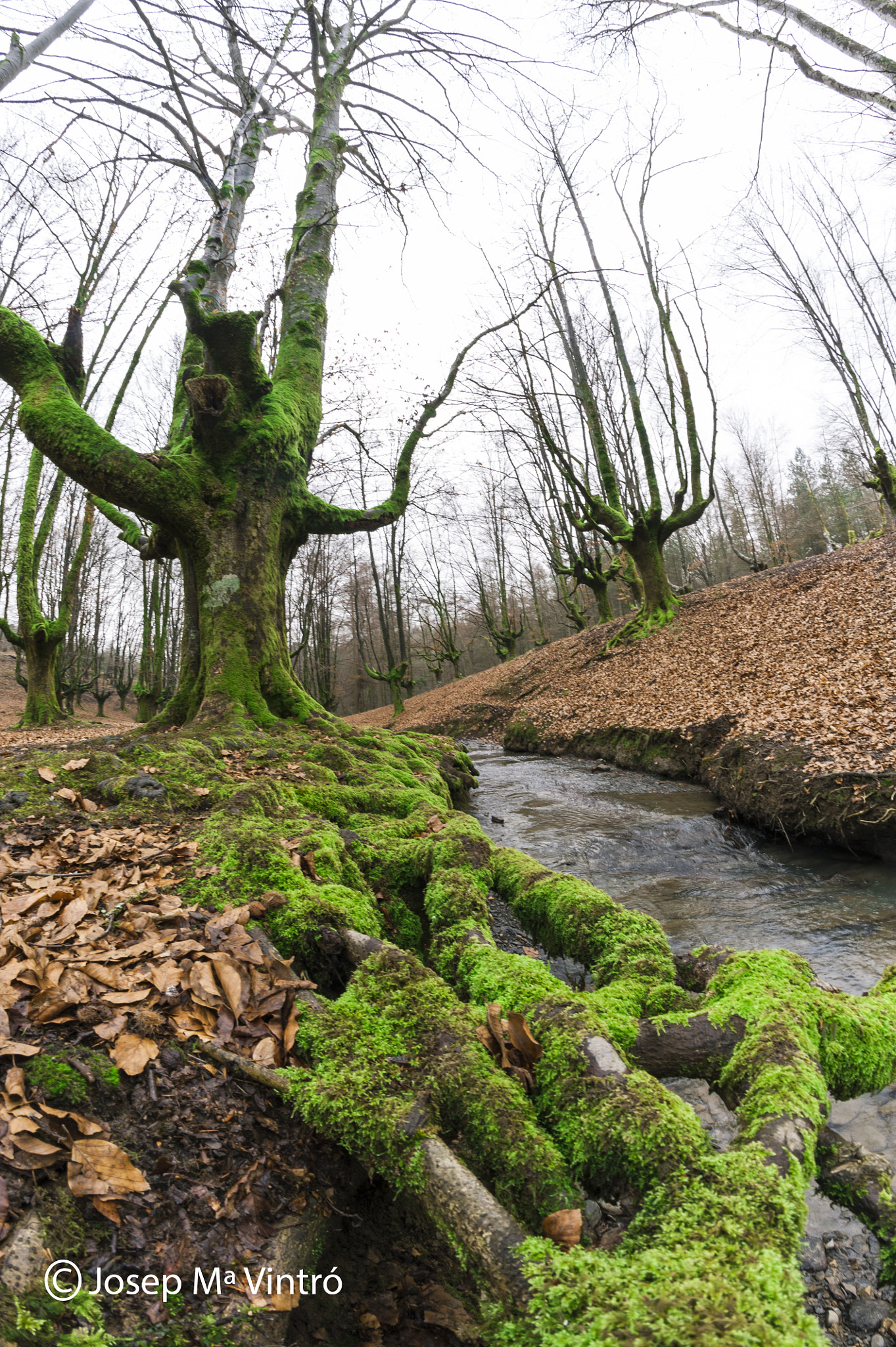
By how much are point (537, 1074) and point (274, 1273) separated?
0.81 metres

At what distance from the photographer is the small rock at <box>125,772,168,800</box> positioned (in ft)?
11.5

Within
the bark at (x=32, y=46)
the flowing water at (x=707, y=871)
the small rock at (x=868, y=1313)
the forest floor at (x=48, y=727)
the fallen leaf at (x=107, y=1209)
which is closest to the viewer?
the fallen leaf at (x=107, y=1209)

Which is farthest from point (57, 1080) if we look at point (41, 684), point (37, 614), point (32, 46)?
point (41, 684)

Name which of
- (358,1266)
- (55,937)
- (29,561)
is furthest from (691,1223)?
(29,561)

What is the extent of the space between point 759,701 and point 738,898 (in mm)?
4738

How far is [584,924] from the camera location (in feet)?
9.41

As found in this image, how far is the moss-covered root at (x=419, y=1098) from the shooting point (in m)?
1.47

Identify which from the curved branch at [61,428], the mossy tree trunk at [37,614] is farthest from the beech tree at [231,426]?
the mossy tree trunk at [37,614]

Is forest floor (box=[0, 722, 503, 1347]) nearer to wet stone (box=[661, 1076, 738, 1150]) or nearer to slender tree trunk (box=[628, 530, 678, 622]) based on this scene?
wet stone (box=[661, 1076, 738, 1150])

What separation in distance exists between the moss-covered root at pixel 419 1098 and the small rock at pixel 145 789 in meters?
2.09

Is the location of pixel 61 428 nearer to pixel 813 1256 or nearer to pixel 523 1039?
pixel 523 1039

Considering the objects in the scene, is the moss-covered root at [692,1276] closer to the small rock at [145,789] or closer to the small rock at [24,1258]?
the small rock at [24,1258]

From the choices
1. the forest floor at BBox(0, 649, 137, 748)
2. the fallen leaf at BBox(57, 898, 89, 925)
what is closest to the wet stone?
the fallen leaf at BBox(57, 898, 89, 925)

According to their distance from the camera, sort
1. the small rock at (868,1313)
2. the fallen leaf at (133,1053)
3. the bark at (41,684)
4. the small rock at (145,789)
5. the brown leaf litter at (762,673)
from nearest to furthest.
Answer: the fallen leaf at (133,1053), the small rock at (868,1313), the small rock at (145,789), the brown leaf litter at (762,673), the bark at (41,684)
